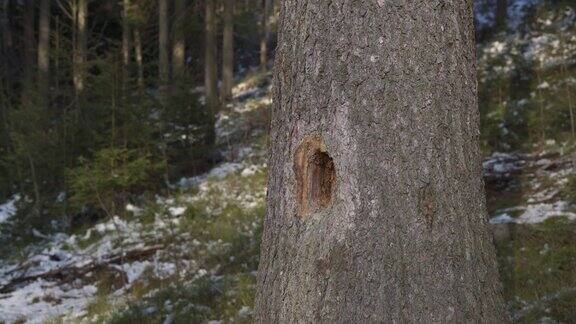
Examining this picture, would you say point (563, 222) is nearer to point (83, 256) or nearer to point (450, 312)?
point (450, 312)

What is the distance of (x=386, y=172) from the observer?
7.79 feet

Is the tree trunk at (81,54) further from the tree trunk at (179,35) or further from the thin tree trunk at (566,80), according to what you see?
the thin tree trunk at (566,80)

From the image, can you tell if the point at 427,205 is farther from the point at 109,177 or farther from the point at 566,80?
the point at 566,80

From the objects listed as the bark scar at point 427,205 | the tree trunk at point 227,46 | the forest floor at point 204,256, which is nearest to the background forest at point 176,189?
the forest floor at point 204,256

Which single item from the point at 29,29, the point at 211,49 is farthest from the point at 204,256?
the point at 29,29

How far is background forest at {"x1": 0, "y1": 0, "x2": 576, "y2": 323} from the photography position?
6082 mm

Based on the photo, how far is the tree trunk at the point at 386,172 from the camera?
2.35 m

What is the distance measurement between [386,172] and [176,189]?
9.65 m

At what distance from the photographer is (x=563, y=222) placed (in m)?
6.33

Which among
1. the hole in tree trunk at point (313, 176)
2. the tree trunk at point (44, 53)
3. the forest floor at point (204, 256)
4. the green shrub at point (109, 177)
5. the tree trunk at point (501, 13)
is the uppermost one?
the tree trunk at point (501, 13)

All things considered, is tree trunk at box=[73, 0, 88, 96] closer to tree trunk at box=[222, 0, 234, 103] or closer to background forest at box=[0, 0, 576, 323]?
background forest at box=[0, 0, 576, 323]

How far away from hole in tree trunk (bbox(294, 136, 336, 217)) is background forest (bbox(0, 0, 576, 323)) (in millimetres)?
2627

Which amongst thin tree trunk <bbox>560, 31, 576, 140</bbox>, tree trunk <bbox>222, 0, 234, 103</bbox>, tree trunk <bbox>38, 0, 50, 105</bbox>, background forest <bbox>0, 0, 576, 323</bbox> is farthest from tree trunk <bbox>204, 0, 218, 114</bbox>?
thin tree trunk <bbox>560, 31, 576, 140</bbox>

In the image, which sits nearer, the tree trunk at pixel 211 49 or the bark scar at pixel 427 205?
the bark scar at pixel 427 205
